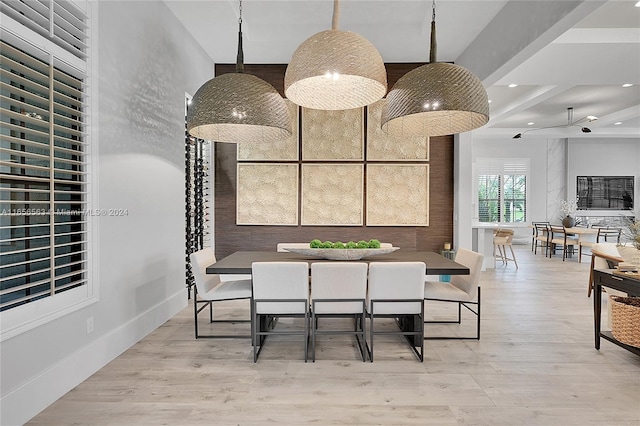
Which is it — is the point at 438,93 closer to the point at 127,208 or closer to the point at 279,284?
the point at 279,284

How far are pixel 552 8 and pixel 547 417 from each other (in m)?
3.02

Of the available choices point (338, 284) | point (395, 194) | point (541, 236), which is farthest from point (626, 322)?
point (541, 236)

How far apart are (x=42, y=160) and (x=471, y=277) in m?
3.36

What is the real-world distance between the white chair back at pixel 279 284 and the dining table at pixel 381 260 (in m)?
0.15

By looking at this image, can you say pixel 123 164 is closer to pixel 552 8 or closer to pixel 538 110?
pixel 552 8

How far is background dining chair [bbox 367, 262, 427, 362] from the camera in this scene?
115 inches

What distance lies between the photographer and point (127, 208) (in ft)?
10.5

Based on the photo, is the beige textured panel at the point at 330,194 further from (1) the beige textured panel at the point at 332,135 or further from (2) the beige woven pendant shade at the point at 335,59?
(2) the beige woven pendant shade at the point at 335,59

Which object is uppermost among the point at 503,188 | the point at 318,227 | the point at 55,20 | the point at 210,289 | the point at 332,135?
the point at 55,20

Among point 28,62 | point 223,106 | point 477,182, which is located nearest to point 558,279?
point 477,182

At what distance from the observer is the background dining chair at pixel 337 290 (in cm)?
291

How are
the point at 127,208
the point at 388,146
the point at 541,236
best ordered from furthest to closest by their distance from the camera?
the point at 541,236 → the point at 388,146 → the point at 127,208

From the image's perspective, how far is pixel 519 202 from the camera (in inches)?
443

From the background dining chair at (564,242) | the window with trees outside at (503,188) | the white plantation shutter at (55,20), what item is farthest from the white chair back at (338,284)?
the window with trees outside at (503,188)
